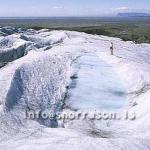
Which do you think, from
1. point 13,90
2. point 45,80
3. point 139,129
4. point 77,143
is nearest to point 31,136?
point 77,143

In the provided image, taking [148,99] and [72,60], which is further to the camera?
[72,60]

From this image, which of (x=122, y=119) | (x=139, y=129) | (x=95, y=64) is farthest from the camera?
(x=95, y=64)

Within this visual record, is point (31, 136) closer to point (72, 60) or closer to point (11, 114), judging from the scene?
point (11, 114)

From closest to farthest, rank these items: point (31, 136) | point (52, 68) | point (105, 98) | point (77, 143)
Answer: point (77, 143) < point (31, 136) < point (105, 98) < point (52, 68)

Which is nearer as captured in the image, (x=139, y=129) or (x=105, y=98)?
(x=139, y=129)

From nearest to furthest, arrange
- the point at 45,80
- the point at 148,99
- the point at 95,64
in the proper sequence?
the point at 148,99 → the point at 45,80 → the point at 95,64

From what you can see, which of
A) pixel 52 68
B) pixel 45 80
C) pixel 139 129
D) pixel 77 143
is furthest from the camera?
pixel 52 68

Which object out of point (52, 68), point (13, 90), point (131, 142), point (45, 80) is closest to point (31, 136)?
point (131, 142)

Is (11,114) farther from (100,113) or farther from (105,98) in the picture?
(105,98)

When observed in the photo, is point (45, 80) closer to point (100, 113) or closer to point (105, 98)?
point (105, 98)
